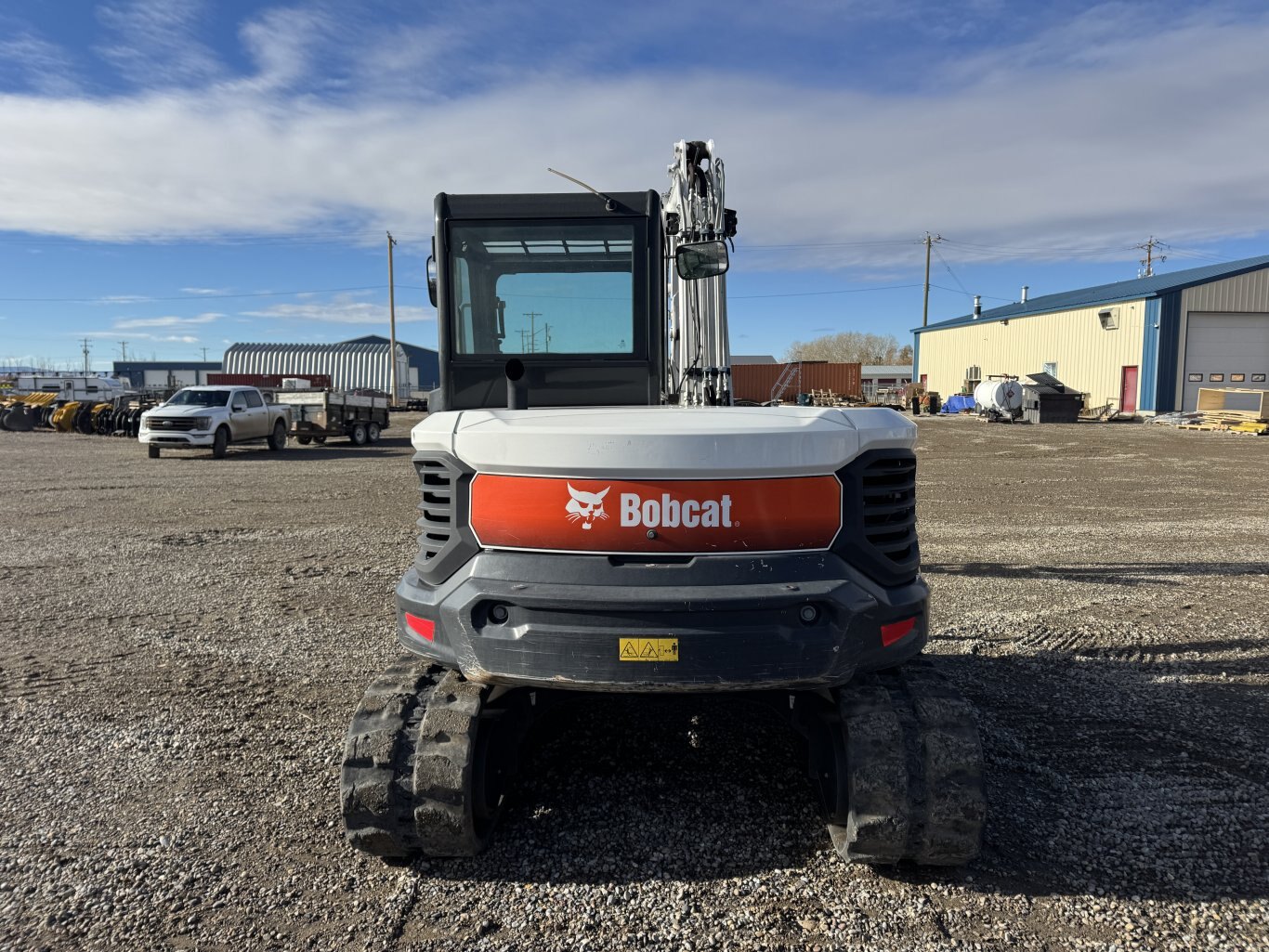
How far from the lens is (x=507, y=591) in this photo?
2.87m

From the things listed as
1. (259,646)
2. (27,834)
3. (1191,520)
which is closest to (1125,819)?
(27,834)

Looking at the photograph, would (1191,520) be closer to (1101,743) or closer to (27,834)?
(1101,743)

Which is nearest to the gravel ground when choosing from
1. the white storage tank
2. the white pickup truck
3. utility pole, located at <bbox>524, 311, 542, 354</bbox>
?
utility pole, located at <bbox>524, 311, 542, 354</bbox>

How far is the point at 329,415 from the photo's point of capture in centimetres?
2398

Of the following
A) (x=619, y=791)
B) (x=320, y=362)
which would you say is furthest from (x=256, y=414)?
(x=320, y=362)

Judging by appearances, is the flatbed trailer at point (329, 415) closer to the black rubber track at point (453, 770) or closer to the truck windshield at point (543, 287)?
the truck windshield at point (543, 287)

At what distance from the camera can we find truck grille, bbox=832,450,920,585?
116 inches

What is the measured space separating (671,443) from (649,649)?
0.69 m

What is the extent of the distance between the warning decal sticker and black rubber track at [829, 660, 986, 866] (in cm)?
77

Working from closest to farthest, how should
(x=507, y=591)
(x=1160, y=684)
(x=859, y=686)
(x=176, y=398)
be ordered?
(x=507, y=591) → (x=859, y=686) → (x=1160, y=684) → (x=176, y=398)

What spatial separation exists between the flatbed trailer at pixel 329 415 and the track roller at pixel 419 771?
2224cm

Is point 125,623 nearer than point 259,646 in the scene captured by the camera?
No

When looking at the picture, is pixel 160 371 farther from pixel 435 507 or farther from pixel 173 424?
pixel 435 507

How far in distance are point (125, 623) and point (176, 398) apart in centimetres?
1666
